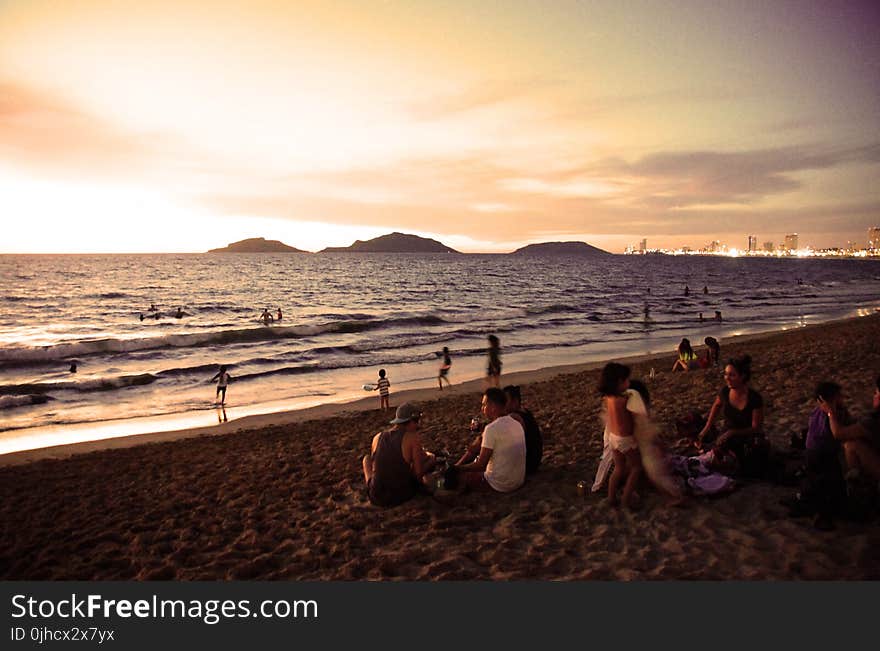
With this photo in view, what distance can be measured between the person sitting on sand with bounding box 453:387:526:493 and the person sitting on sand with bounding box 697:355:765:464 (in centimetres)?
264

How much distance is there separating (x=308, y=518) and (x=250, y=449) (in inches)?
187

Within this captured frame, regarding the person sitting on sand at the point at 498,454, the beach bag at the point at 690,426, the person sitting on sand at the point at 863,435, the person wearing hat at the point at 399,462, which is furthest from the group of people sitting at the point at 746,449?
the person wearing hat at the point at 399,462

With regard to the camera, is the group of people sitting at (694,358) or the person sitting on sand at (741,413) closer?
the person sitting on sand at (741,413)

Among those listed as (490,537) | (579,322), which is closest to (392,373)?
(490,537)

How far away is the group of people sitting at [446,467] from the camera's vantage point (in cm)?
650

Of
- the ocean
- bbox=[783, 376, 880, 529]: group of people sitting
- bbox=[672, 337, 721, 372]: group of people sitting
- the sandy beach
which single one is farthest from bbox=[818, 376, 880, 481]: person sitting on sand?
the ocean

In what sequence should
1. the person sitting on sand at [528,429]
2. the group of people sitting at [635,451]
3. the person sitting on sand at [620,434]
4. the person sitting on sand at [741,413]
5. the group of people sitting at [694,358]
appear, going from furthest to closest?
the group of people sitting at [694,358]
the person sitting on sand at [528,429]
the person sitting on sand at [741,413]
the person sitting on sand at [620,434]
the group of people sitting at [635,451]

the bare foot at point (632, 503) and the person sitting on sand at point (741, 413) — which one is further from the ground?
the person sitting on sand at point (741, 413)

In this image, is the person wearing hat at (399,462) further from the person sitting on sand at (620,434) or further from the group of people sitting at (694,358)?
the group of people sitting at (694,358)

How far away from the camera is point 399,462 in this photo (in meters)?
6.61

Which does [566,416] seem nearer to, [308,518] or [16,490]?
[308,518]

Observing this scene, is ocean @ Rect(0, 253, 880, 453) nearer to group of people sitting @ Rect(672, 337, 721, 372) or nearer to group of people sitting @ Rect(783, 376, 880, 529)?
group of people sitting @ Rect(672, 337, 721, 372)

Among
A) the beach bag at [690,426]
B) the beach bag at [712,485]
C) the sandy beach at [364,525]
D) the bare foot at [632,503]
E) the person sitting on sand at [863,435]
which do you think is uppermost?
the person sitting on sand at [863,435]

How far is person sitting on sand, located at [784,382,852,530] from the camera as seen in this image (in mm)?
5277
